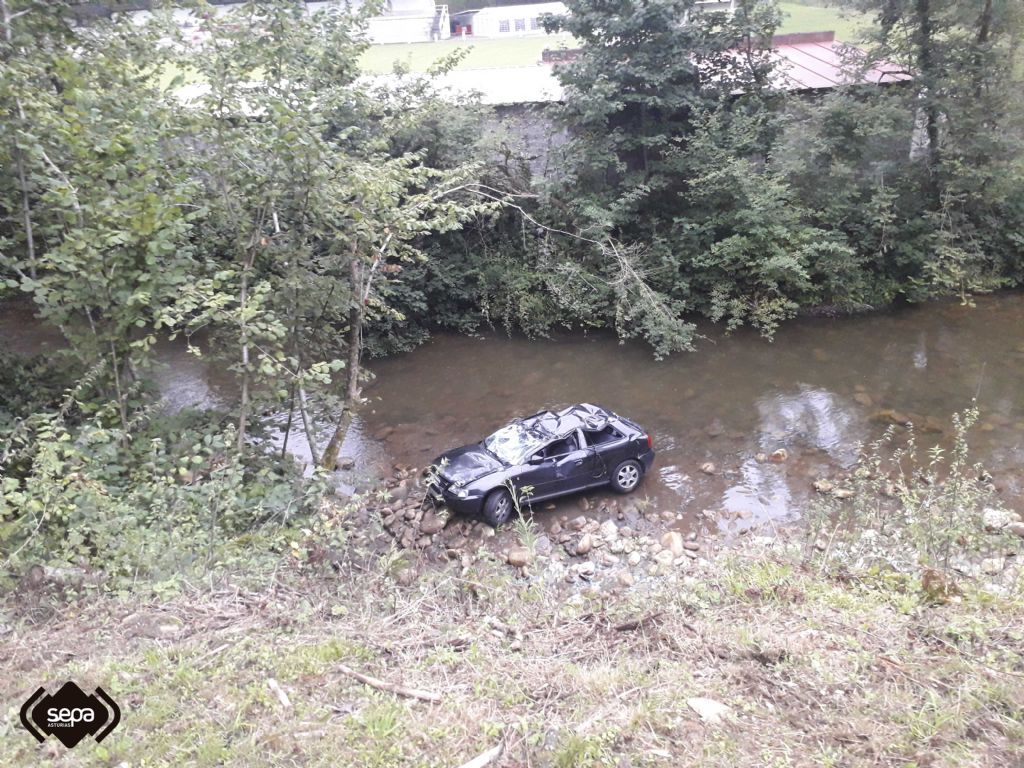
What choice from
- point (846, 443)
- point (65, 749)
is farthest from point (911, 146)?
point (65, 749)

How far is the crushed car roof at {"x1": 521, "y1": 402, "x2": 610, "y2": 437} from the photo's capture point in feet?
34.2

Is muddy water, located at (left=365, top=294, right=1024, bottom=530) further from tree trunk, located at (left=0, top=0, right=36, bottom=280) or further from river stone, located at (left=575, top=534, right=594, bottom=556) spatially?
tree trunk, located at (left=0, top=0, right=36, bottom=280)

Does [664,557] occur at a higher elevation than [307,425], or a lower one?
lower

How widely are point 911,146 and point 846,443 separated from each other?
33.4 feet

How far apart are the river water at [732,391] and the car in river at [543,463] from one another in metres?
0.65

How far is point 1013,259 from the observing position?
18047 mm

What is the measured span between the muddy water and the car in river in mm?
660

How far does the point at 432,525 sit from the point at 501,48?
22087 mm

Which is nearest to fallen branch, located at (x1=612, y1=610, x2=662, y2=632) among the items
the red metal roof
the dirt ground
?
the dirt ground

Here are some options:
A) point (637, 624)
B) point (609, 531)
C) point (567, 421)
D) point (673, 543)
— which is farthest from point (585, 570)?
point (637, 624)

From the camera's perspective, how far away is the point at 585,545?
30.8 feet

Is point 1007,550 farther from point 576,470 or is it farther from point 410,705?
point 410,705

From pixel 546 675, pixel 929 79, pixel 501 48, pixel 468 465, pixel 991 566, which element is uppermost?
pixel 501 48

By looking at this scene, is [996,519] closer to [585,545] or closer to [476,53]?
[585,545]
